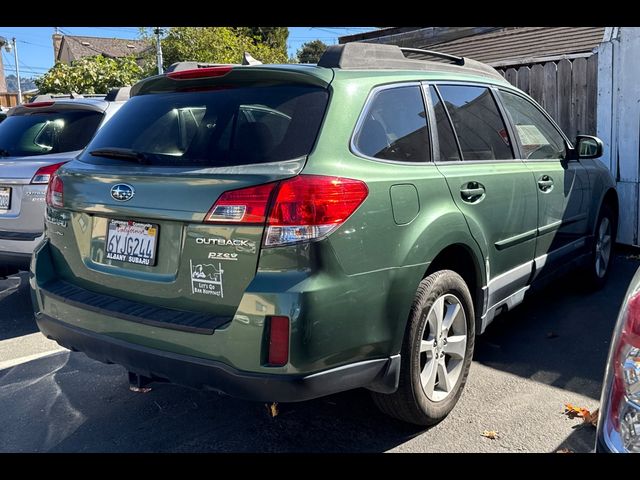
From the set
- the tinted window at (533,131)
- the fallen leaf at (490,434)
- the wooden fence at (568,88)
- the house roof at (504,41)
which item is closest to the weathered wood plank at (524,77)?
the wooden fence at (568,88)

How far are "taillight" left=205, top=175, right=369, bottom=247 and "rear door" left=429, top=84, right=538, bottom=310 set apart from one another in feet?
3.16

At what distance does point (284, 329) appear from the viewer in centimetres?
240

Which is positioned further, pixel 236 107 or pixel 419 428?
pixel 419 428

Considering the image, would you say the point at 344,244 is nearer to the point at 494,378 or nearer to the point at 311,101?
the point at 311,101

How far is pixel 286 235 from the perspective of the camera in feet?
8.00

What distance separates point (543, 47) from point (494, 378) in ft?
23.2

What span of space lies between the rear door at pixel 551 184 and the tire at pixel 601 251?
350 mm

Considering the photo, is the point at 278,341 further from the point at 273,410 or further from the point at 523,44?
the point at 523,44

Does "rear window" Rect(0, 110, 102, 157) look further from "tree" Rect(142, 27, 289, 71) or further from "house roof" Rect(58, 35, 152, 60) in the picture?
"house roof" Rect(58, 35, 152, 60)

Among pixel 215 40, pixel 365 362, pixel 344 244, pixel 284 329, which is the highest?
pixel 215 40

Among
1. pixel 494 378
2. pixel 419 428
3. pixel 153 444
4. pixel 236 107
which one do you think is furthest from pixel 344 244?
pixel 494 378

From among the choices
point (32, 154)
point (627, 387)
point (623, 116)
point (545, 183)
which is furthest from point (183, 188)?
point (623, 116)

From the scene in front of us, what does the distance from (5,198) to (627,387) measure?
478 centimetres
